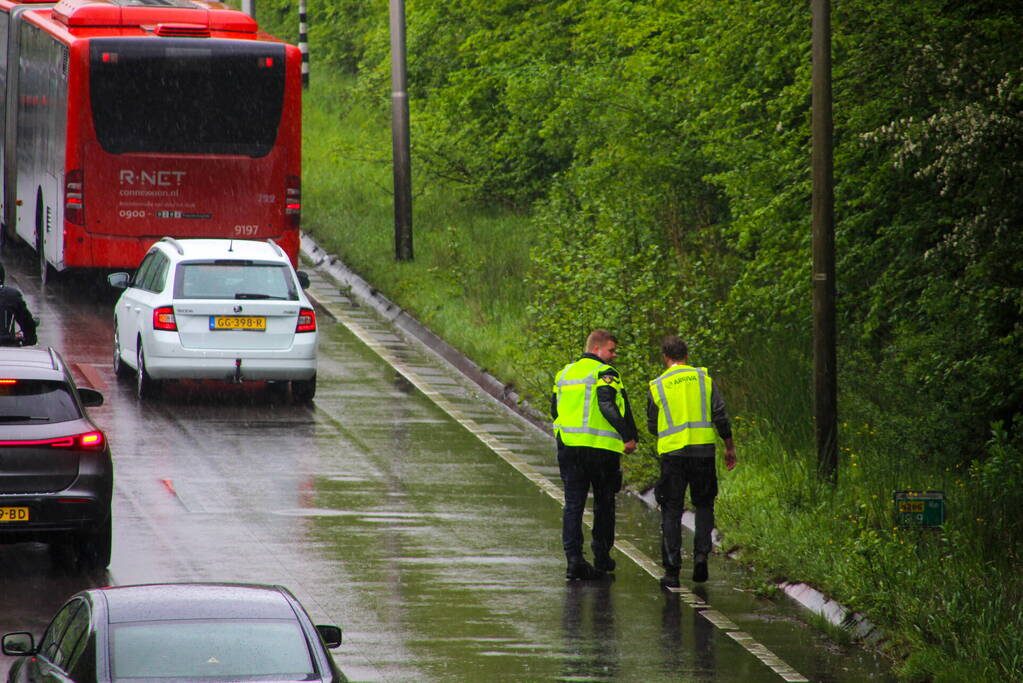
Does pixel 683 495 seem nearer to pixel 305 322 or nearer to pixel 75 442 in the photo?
pixel 75 442

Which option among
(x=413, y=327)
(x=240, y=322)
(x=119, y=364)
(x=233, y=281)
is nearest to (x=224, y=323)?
Answer: (x=240, y=322)

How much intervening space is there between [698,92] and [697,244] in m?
3.35

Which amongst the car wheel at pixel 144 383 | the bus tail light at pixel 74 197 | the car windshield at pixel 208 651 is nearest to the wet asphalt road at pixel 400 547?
the car wheel at pixel 144 383

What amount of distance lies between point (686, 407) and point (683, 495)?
64 centimetres

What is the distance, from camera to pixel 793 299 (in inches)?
699

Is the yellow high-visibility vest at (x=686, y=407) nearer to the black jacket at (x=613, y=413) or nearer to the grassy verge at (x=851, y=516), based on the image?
the black jacket at (x=613, y=413)

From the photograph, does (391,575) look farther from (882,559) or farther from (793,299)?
(793,299)

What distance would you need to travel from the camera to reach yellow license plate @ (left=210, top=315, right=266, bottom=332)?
787 inches

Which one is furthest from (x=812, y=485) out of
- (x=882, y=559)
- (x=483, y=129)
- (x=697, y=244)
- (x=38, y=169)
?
(x=483, y=129)

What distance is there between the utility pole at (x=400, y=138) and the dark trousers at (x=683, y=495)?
16151 millimetres

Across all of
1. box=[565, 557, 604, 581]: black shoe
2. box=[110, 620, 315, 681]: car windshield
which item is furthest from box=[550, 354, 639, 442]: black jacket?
box=[110, 620, 315, 681]: car windshield

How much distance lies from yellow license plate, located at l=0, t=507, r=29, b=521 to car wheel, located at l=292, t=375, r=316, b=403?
7.92 metres

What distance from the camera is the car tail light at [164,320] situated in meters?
19.8

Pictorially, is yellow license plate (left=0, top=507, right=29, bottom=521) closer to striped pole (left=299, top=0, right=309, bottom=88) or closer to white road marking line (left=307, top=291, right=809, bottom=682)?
white road marking line (left=307, top=291, right=809, bottom=682)
